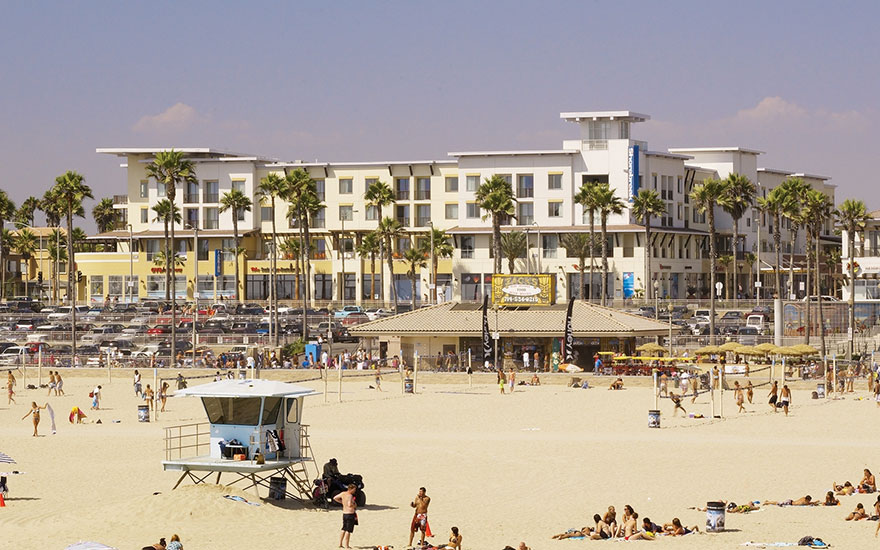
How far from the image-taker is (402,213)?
117 m

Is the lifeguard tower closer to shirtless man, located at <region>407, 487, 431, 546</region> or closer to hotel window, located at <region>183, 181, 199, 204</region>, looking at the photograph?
shirtless man, located at <region>407, 487, 431, 546</region>

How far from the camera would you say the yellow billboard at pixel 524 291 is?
6938 centimetres

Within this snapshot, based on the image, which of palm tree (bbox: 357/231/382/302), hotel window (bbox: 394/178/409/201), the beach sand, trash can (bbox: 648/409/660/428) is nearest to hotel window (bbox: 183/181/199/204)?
palm tree (bbox: 357/231/382/302)

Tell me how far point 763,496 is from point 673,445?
906 cm

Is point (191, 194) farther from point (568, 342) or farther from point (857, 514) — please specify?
point (857, 514)

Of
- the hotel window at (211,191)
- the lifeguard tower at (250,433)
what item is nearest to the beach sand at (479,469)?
the lifeguard tower at (250,433)

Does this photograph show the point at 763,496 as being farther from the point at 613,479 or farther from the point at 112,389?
the point at 112,389

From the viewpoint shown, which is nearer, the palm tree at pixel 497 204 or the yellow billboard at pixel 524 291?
the yellow billboard at pixel 524 291

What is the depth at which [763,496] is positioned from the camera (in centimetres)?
3014

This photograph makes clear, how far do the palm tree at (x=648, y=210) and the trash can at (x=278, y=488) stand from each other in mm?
74916

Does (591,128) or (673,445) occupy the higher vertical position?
(591,128)

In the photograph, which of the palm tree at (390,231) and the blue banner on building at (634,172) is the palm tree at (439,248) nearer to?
the palm tree at (390,231)

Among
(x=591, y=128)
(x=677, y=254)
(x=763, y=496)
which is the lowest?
(x=763, y=496)

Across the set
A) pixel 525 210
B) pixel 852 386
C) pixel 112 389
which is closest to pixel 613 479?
pixel 852 386
